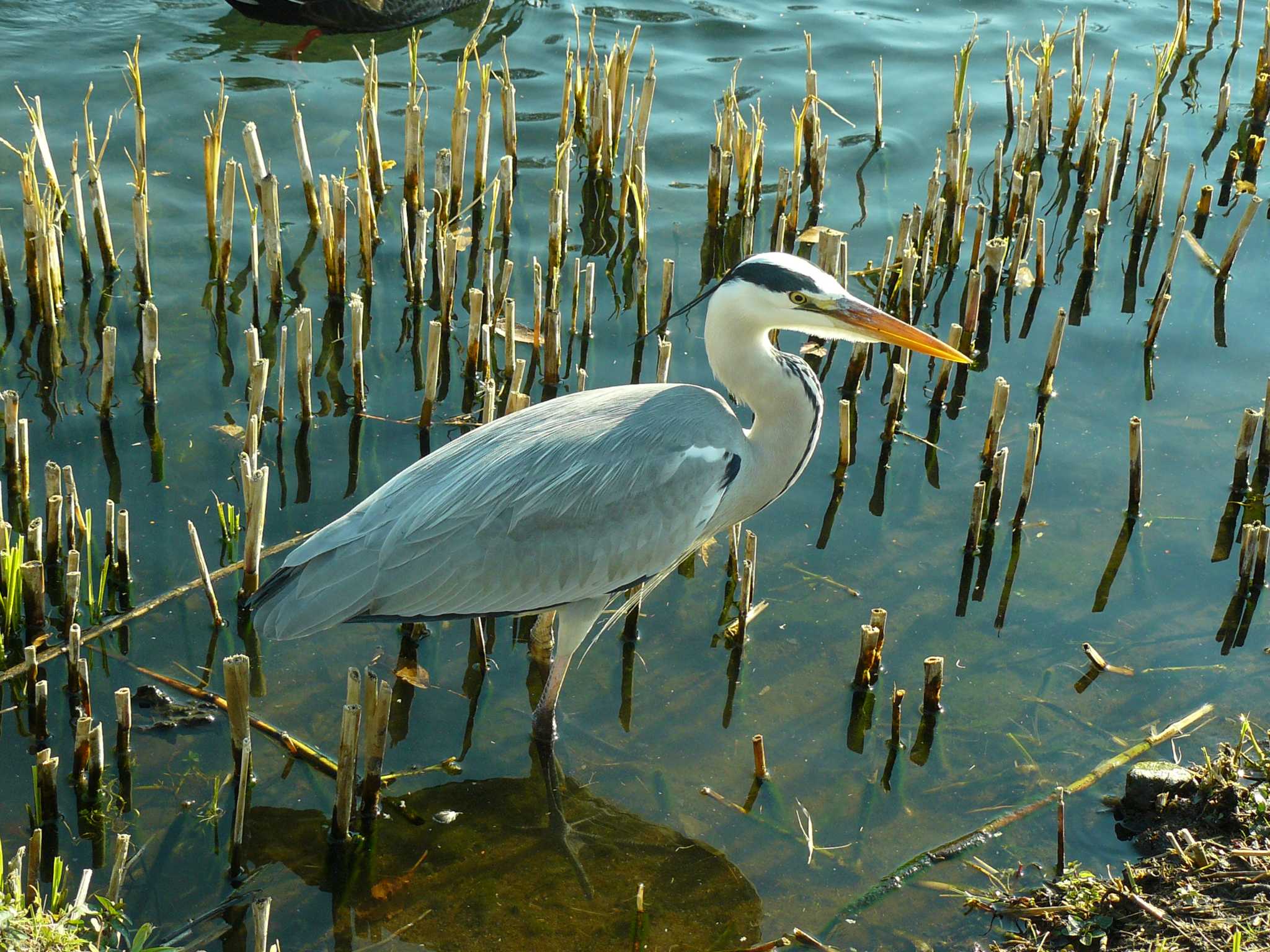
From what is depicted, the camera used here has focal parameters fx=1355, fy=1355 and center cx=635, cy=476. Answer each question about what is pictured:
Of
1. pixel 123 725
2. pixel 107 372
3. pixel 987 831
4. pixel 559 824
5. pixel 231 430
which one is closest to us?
pixel 123 725

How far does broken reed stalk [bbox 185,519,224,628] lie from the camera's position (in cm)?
509

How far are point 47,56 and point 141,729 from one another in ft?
22.8

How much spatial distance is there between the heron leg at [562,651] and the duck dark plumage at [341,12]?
23.5 feet

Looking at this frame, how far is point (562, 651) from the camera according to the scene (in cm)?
502

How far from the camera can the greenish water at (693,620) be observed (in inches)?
181

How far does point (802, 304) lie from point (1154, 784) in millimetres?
2071

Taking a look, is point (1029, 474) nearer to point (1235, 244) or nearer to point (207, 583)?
point (1235, 244)

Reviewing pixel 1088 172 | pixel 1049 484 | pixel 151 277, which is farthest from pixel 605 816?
pixel 1088 172

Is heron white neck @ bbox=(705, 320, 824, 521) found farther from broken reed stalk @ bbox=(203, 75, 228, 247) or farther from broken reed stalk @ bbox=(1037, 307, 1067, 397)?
broken reed stalk @ bbox=(203, 75, 228, 247)

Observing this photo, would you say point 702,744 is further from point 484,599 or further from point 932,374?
point 932,374

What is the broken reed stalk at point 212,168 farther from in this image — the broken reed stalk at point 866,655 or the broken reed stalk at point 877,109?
the broken reed stalk at point 866,655

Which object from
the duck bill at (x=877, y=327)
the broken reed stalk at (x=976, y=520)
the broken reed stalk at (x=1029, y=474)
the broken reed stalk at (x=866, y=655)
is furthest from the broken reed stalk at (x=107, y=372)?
the broken reed stalk at (x=1029, y=474)

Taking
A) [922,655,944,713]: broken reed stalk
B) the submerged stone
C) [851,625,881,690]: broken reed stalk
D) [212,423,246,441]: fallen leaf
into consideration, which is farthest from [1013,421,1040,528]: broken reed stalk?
[212,423,246,441]: fallen leaf

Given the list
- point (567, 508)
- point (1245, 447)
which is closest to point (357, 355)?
point (567, 508)
